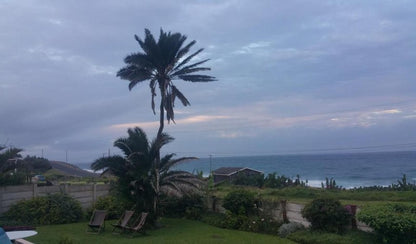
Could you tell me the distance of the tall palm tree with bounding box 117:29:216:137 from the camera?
19.2 meters

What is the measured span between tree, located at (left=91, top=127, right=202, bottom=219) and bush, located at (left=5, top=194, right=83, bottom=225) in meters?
3.06

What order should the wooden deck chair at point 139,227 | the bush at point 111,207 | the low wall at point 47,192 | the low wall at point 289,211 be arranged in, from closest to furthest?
the low wall at point 289,211 → the wooden deck chair at point 139,227 → the low wall at point 47,192 → the bush at point 111,207

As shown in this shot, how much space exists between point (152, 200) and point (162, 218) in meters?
2.61

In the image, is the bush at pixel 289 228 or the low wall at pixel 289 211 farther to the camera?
the low wall at pixel 289 211

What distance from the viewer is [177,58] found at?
19.5 meters

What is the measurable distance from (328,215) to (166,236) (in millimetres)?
5696

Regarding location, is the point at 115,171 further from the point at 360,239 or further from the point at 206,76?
the point at 360,239

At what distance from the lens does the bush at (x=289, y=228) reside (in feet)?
46.4

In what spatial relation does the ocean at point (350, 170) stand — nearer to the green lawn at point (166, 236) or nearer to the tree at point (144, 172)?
the tree at point (144, 172)

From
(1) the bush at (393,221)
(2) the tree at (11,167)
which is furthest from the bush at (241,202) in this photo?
(2) the tree at (11,167)

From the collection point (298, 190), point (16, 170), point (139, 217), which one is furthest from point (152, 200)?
point (298, 190)

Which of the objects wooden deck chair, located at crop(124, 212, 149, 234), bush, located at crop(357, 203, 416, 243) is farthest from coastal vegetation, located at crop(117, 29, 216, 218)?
bush, located at crop(357, 203, 416, 243)

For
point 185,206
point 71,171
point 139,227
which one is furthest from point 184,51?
point 71,171

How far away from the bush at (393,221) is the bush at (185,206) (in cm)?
890
